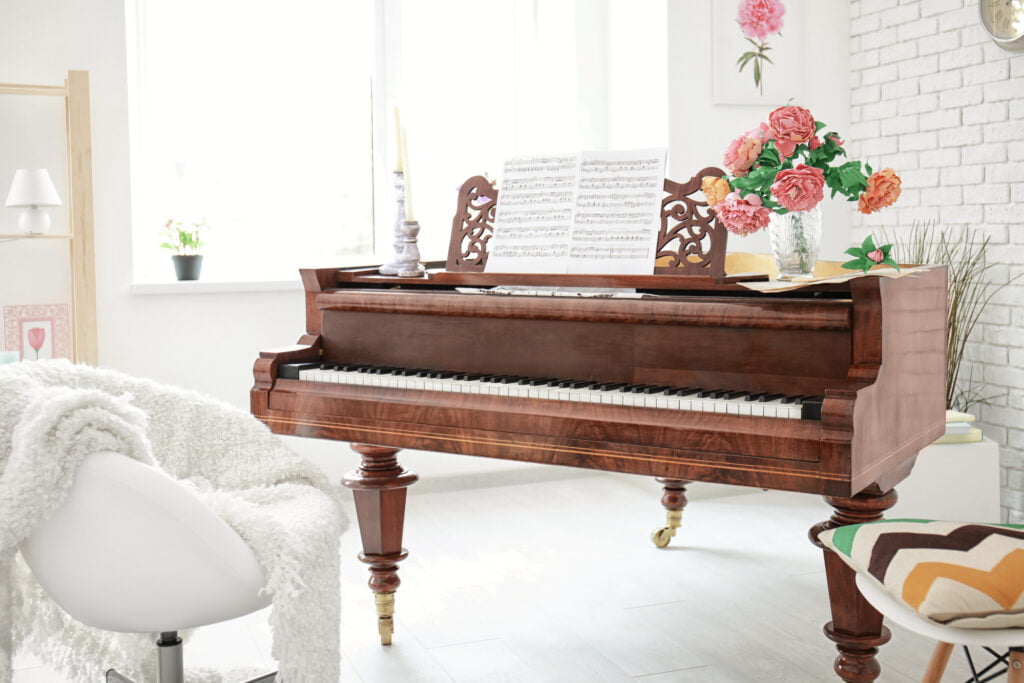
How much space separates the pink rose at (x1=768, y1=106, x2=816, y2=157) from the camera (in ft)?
7.80

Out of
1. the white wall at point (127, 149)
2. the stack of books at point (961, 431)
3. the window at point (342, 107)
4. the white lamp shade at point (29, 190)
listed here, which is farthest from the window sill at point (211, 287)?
the stack of books at point (961, 431)

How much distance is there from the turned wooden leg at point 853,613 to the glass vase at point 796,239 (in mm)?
526

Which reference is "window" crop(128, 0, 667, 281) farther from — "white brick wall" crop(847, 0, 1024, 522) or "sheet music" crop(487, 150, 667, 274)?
"sheet music" crop(487, 150, 667, 274)

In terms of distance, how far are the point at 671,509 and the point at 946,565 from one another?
206 centimetres

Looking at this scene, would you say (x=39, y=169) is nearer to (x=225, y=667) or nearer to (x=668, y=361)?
(x=225, y=667)

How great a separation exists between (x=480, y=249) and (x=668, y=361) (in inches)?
25.1

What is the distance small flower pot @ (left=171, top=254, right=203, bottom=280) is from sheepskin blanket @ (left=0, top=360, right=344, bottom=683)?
207 cm

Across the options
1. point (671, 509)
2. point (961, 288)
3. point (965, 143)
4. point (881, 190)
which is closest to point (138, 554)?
point (881, 190)

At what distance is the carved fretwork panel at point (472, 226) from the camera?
2.84m

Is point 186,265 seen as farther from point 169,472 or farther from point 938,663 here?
point 938,663

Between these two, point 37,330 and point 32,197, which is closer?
point 32,197

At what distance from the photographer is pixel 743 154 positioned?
2.46m

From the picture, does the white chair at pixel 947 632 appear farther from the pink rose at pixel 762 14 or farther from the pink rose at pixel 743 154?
the pink rose at pixel 762 14

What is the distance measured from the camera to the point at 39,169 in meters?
3.99
